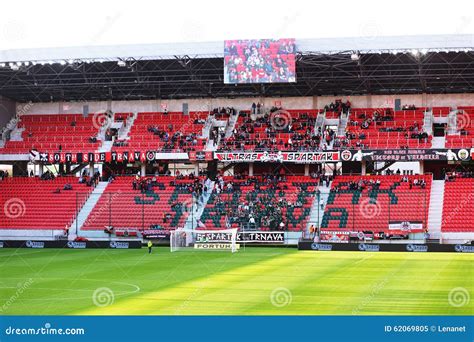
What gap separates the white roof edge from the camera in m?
60.9

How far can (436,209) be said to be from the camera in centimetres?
6425

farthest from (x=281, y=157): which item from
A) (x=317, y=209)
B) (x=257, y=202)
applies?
(x=317, y=209)

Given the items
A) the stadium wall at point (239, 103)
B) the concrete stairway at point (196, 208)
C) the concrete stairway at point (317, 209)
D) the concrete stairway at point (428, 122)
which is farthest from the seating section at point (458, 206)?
the concrete stairway at point (196, 208)

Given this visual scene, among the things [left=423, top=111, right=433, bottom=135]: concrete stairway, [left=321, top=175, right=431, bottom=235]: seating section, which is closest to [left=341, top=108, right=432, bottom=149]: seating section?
[left=423, top=111, right=433, bottom=135]: concrete stairway

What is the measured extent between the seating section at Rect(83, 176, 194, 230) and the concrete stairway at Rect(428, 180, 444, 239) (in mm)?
19281

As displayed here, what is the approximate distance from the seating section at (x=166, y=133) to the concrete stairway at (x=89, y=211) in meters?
3.86

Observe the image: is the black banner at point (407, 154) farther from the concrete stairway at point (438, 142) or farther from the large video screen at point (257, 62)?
the large video screen at point (257, 62)

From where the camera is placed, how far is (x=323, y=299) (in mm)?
28203

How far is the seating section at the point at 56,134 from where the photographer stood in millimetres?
75438

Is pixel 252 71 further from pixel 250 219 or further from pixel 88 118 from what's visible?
pixel 88 118

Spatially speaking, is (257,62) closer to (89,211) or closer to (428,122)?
(428,122)

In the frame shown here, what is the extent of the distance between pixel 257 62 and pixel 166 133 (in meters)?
13.8

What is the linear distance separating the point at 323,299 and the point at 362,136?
43930mm

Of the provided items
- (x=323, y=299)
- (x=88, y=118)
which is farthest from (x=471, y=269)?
(x=88, y=118)
